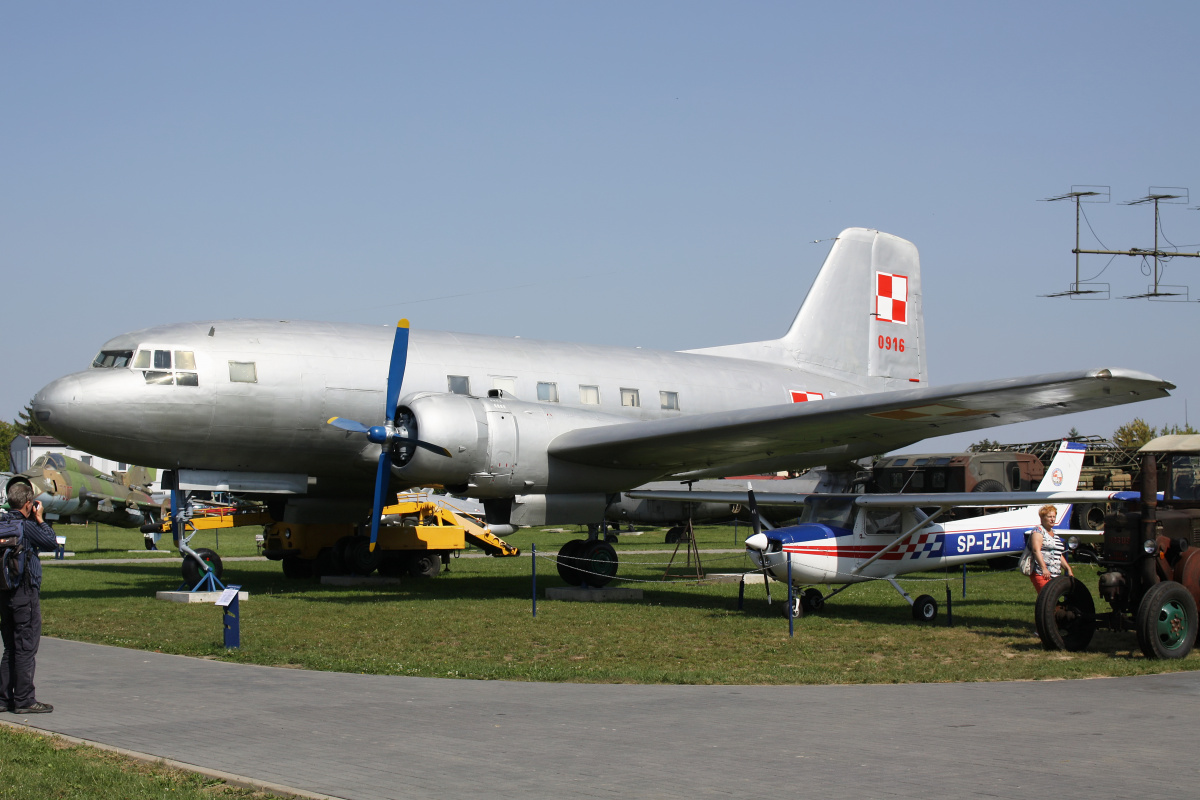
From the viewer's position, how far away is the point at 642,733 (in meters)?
7.34

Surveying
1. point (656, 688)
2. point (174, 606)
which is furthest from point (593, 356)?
point (656, 688)

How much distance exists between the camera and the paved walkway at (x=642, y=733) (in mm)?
5980

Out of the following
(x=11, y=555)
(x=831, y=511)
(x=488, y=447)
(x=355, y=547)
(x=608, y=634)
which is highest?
(x=488, y=447)

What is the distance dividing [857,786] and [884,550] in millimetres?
8955

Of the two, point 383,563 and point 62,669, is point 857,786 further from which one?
point 383,563

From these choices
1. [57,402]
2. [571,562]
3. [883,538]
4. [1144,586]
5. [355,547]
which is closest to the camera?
[1144,586]

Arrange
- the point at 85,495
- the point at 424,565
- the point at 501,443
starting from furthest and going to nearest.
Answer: the point at 85,495, the point at 424,565, the point at 501,443

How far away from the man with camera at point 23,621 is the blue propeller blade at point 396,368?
8311mm

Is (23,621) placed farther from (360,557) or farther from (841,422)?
(360,557)

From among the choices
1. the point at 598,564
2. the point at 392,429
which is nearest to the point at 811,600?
the point at 598,564

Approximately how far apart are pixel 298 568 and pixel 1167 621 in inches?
623

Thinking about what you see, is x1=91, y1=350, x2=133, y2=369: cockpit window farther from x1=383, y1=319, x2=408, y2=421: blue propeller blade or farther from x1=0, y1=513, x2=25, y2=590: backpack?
x1=0, y1=513, x2=25, y2=590: backpack

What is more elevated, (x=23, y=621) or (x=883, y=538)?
(x=883, y=538)

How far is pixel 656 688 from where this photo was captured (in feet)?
30.3
